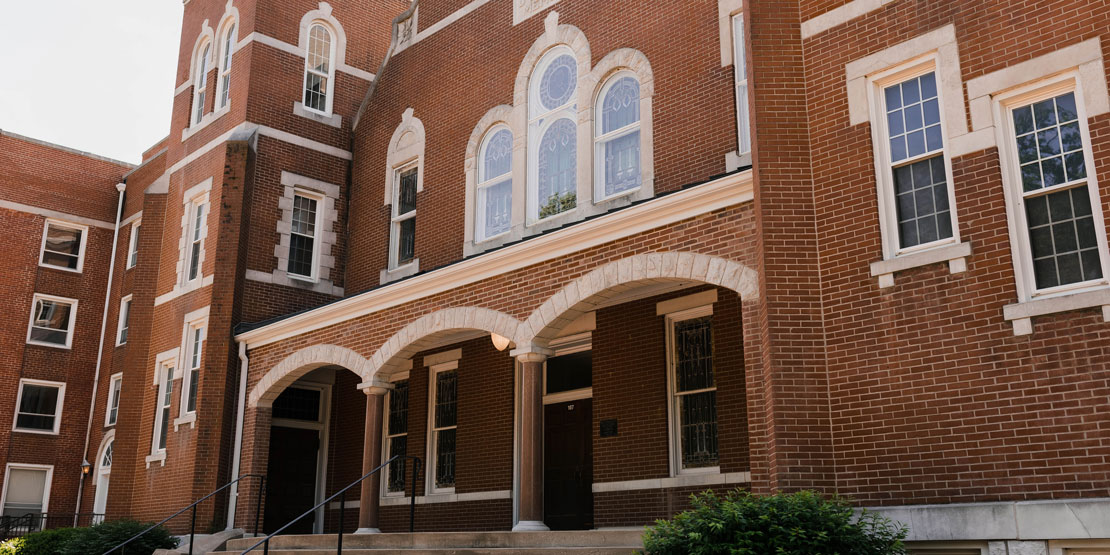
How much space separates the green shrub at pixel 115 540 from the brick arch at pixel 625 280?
27.8ft

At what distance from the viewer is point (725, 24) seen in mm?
13875

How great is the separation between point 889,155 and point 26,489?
26075 mm

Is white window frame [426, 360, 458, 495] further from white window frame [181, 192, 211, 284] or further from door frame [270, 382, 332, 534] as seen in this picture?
white window frame [181, 192, 211, 284]

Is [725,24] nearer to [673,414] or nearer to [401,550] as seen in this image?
[673,414]

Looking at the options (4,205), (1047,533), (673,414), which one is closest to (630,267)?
Answer: (673,414)

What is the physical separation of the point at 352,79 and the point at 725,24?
10554 millimetres

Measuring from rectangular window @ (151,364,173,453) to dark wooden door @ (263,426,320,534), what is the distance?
7.36ft

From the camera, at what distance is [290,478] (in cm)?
1923

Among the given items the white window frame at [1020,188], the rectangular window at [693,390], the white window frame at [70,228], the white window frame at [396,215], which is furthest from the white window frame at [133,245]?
the white window frame at [1020,188]

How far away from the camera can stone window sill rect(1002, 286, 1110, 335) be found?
8094 mm

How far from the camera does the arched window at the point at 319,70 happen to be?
829 inches

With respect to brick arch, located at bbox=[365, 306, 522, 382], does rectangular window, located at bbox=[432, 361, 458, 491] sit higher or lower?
lower

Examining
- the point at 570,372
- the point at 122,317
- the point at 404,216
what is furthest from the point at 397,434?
the point at 122,317

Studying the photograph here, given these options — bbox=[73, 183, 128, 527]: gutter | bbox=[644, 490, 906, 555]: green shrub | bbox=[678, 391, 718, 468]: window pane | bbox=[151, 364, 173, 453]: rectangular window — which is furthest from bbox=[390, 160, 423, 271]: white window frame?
bbox=[73, 183, 128, 527]: gutter
